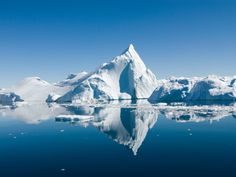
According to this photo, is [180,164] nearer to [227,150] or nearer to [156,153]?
[156,153]

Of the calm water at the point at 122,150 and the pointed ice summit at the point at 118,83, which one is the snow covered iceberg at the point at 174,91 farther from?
the calm water at the point at 122,150

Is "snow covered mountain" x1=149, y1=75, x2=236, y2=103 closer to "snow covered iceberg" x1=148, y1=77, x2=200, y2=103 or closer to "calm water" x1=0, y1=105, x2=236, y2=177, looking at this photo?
"snow covered iceberg" x1=148, y1=77, x2=200, y2=103

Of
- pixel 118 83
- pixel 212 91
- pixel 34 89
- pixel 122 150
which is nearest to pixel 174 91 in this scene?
pixel 212 91

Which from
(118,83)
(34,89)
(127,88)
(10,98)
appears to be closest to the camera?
(10,98)

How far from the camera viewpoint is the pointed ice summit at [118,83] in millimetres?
101750

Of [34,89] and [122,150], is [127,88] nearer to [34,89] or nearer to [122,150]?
[34,89]

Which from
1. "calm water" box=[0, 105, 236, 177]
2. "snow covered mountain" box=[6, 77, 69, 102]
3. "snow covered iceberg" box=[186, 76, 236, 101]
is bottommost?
"calm water" box=[0, 105, 236, 177]

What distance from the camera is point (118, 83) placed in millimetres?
117188

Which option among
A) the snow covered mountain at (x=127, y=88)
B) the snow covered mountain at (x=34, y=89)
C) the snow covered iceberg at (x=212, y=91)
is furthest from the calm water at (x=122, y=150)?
the snow covered mountain at (x=34, y=89)

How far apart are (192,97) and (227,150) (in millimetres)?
68014

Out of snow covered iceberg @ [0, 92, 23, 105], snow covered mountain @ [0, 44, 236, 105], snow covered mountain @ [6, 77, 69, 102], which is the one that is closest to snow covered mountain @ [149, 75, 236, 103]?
snow covered mountain @ [0, 44, 236, 105]

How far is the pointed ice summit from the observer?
334ft

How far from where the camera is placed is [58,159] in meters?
20.0

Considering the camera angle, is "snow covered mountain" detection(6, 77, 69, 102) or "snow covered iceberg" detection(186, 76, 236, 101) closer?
"snow covered iceberg" detection(186, 76, 236, 101)
